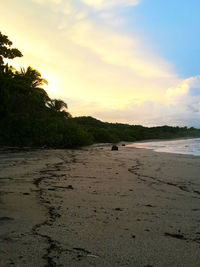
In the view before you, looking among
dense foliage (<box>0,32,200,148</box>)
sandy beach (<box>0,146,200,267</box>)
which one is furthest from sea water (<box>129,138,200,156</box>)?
sandy beach (<box>0,146,200,267</box>)

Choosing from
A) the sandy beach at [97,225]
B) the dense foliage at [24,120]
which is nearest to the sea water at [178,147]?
the dense foliage at [24,120]

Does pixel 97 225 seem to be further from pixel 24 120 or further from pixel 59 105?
pixel 59 105

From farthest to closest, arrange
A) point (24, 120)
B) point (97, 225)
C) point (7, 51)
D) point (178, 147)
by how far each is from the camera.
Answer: point (178, 147), point (24, 120), point (7, 51), point (97, 225)

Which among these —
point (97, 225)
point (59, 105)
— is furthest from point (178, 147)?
point (97, 225)

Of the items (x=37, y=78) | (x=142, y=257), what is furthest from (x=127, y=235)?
(x=37, y=78)

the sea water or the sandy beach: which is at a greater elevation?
the sea water

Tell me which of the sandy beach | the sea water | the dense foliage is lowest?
the sandy beach

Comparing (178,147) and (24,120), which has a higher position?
(24,120)

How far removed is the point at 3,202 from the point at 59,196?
782 mm

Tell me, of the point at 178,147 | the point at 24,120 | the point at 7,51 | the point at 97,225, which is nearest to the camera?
the point at 97,225

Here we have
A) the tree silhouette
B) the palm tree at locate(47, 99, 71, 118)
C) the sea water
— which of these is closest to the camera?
the tree silhouette

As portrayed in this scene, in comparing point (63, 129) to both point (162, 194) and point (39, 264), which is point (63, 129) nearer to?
point (162, 194)

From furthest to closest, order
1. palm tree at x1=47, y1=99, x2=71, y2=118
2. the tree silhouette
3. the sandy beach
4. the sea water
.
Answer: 1. palm tree at x1=47, y1=99, x2=71, y2=118
2. the sea water
3. the tree silhouette
4. the sandy beach

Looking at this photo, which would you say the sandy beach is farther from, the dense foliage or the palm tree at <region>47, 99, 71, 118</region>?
the palm tree at <region>47, 99, 71, 118</region>
